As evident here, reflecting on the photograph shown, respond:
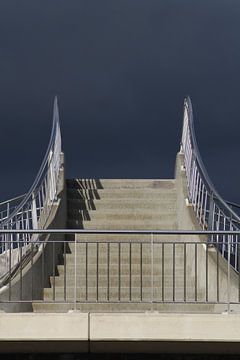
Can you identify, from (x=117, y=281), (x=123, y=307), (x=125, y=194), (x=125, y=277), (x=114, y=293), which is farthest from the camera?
(x=125, y=194)

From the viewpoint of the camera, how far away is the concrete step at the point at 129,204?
19.4m

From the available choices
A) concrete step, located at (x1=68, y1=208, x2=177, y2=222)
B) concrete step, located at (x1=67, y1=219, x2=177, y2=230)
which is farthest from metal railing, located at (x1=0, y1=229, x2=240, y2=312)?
concrete step, located at (x1=68, y1=208, x2=177, y2=222)

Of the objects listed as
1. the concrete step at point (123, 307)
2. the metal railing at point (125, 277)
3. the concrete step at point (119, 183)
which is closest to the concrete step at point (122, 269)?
the metal railing at point (125, 277)

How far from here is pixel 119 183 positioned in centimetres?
2077

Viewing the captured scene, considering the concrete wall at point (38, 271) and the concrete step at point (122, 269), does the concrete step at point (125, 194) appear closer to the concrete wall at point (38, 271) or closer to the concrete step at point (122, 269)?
the concrete wall at point (38, 271)

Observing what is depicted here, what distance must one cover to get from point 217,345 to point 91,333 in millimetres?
1522

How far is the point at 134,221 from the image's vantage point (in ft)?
62.4

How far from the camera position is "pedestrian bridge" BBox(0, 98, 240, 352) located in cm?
1104

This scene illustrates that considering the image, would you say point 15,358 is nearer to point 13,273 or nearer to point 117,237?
point 13,273

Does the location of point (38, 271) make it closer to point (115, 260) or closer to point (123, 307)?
point (115, 260)

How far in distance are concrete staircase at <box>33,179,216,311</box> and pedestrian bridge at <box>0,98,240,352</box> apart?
0.03 meters

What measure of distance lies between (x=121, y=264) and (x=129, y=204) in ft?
10.4

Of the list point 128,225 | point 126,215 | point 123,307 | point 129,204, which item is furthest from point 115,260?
point 129,204

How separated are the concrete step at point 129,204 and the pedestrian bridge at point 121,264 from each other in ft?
0.08
